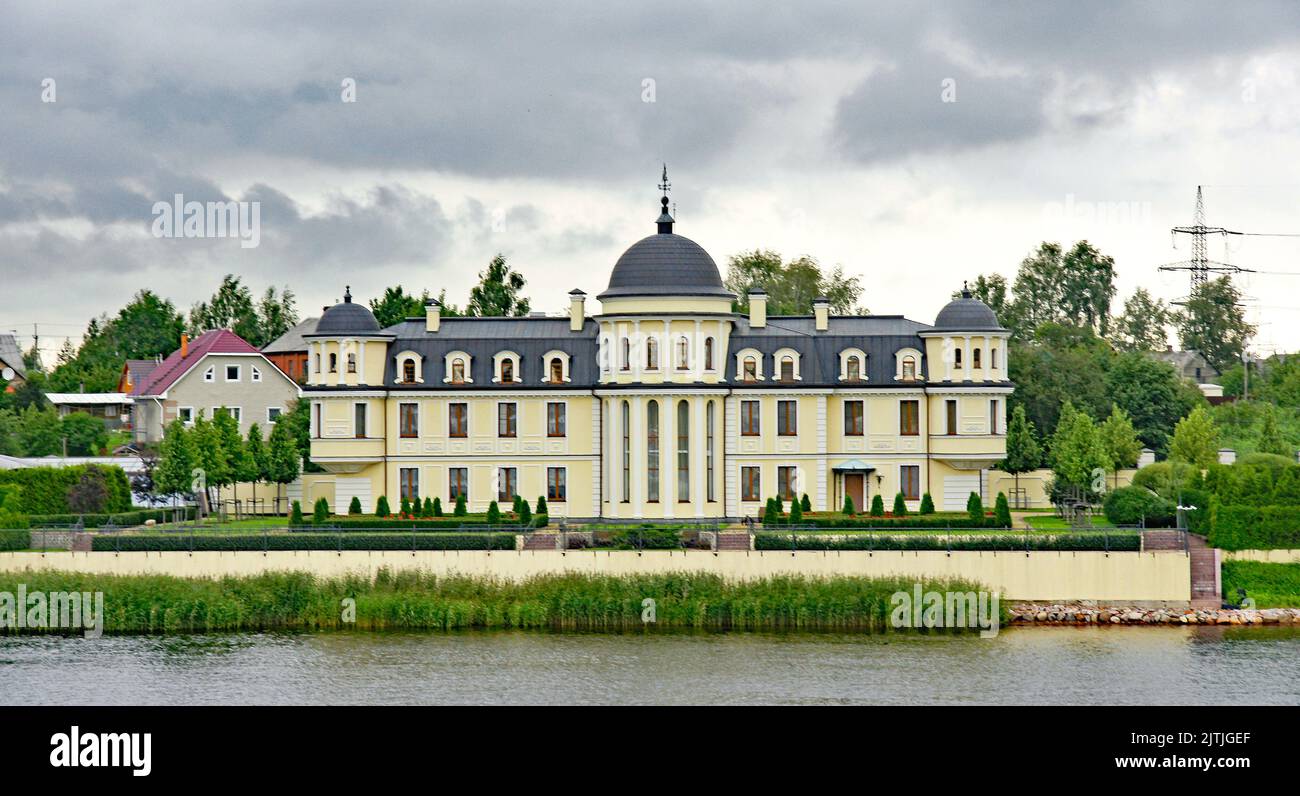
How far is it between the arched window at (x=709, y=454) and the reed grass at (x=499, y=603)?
11.3m

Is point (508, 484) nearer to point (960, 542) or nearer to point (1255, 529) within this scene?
point (960, 542)

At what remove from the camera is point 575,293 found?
59.7m

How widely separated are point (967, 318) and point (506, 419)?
15.3 m

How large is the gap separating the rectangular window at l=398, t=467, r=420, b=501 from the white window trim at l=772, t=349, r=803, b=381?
1210cm

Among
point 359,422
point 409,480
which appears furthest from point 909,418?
point 359,422

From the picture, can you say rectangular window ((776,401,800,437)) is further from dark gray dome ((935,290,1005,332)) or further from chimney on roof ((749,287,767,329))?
dark gray dome ((935,290,1005,332))

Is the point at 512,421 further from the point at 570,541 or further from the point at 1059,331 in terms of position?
the point at 1059,331

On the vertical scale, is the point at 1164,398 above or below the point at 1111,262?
below

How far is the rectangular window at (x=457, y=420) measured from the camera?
5847 centimetres

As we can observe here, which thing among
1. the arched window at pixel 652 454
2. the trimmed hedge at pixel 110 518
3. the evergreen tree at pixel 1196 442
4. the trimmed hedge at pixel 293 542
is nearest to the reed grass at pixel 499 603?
the trimmed hedge at pixel 293 542

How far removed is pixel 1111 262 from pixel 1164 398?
26.5 metres

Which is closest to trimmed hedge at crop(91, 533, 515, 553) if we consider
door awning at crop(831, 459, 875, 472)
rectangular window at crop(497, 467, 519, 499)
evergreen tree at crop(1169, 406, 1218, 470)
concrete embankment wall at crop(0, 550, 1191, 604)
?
concrete embankment wall at crop(0, 550, 1191, 604)
